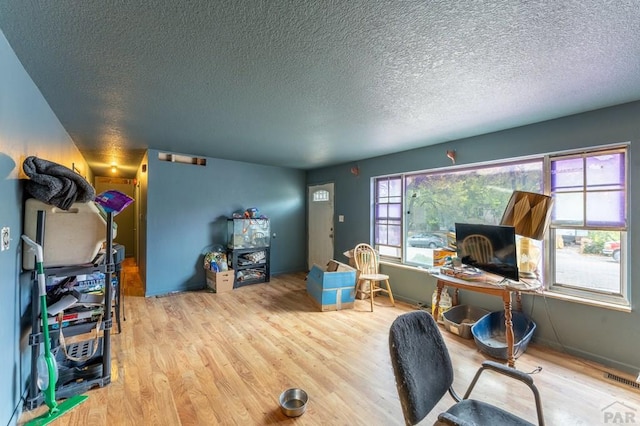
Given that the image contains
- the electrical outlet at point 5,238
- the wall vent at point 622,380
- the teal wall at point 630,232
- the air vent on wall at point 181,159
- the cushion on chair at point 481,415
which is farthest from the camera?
the air vent on wall at point 181,159

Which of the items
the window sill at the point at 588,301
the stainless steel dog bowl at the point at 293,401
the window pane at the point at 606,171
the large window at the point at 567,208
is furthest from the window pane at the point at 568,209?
the stainless steel dog bowl at the point at 293,401

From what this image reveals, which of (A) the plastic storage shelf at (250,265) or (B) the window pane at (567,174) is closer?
(B) the window pane at (567,174)

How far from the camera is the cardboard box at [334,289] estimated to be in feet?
12.4

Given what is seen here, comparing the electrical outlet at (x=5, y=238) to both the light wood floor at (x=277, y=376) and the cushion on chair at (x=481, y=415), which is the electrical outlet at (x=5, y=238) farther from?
the cushion on chair at (x=481, y=415)

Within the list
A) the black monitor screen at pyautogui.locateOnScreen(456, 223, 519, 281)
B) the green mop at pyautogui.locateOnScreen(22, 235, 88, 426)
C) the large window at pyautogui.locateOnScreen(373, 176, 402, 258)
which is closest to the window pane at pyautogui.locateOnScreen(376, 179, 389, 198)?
the large window at pyautogui.locateOnScreen(373, 176, 402, 258)

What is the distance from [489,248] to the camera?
8.85ft

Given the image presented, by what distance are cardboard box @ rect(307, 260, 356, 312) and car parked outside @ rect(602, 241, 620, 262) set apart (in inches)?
103

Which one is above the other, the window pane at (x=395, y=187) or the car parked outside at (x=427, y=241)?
the window pane at (x=395, y=187)

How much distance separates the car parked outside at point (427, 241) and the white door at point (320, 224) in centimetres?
185

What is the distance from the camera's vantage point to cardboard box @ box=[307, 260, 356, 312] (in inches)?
149

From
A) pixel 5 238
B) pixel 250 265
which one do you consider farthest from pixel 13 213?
pixel 250 265

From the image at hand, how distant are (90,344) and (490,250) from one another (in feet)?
12.6

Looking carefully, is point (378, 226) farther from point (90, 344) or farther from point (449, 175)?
point (90, 344)

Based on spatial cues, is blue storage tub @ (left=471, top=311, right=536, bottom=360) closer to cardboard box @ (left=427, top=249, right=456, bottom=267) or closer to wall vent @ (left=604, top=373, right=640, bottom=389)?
wall vent @ (left=604, top=373, right=640, bottom=389)
